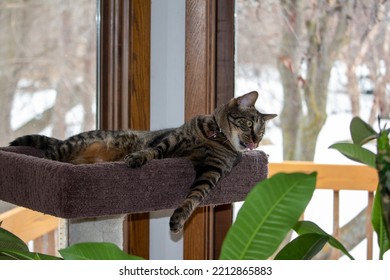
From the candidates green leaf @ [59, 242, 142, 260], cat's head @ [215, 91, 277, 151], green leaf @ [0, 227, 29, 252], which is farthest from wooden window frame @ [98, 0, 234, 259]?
green leaf @ [59, 242, 142, 260]

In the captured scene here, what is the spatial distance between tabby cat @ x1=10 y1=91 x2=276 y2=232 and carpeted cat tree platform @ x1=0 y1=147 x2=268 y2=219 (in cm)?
9

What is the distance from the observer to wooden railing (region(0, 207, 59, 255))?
2309 millimetres

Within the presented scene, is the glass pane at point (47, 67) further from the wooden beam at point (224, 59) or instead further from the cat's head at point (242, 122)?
the cat's head at point (242, 122)

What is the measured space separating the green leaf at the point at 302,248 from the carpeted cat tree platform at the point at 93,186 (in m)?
0.80

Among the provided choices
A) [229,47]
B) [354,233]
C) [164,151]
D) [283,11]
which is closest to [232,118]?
[164,151]

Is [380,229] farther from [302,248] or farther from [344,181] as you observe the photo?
[344,181]

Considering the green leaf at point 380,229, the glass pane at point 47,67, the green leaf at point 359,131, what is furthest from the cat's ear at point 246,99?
the green leaf at point 380,229

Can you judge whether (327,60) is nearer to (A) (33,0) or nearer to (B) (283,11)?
(B) (283,11)

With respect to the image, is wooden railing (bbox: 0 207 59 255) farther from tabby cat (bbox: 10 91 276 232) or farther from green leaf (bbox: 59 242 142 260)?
green leaf (bbox: 59 242 142 260)

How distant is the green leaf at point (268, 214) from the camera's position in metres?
0.72

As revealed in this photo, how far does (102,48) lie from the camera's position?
8.16 feet

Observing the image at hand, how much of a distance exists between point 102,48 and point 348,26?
1.05 m

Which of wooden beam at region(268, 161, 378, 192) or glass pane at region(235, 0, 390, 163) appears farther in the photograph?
wooden beam at region(268, 161, 378, 192)

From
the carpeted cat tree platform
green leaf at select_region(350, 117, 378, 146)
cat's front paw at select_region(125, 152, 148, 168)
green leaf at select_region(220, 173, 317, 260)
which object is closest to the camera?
green leaf at select_region(220, 173, 317, 260)
